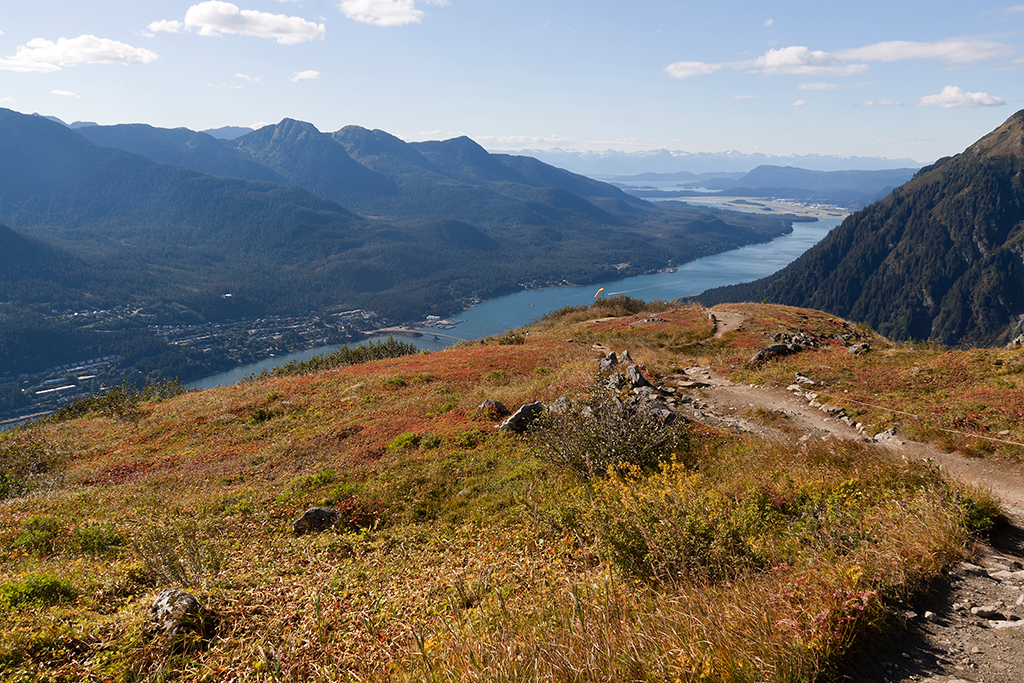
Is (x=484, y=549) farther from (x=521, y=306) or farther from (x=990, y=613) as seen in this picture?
(x=521, y=306)

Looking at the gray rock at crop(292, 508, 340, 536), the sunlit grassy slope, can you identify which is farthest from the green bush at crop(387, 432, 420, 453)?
the gray rock at crop(292, 508, 340, 536)

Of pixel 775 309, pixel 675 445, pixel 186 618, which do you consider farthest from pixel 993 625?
pixel 775 309

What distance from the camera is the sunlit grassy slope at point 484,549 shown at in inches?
145

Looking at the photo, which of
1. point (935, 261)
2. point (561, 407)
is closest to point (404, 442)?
point (561, 407)

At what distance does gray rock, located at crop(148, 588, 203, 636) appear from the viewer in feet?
15.6

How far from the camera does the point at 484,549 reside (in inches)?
270

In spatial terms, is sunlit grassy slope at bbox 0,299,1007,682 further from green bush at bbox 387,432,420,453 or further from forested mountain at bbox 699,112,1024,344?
forested mountain at bbox 699,112,1024,344

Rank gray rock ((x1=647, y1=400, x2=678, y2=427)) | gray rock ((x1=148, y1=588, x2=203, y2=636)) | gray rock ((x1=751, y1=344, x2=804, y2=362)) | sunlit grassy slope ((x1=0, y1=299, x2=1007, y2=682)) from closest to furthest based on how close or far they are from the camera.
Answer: sunlit grassy slope ((x1=0, y1=299, x2=1007, y2=682))
gray rock ((x1=148, y1=588, x2=203, y2=636))
gray rock ((x1=647, y1=400, x2=678, y2=427))
gray rock ((x1=751, y1=344, x2=804, y2=362))

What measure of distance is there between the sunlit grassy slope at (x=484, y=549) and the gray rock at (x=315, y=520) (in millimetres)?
342

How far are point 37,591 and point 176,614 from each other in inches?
83.8

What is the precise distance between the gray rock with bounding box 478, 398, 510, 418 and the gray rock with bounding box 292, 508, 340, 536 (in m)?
6.00

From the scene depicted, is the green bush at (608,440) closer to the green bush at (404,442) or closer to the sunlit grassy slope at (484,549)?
→ the sunlit grassy slope at (484,549)

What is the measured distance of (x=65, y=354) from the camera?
415 feet

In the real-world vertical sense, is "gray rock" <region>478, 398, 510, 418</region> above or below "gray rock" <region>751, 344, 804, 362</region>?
below
